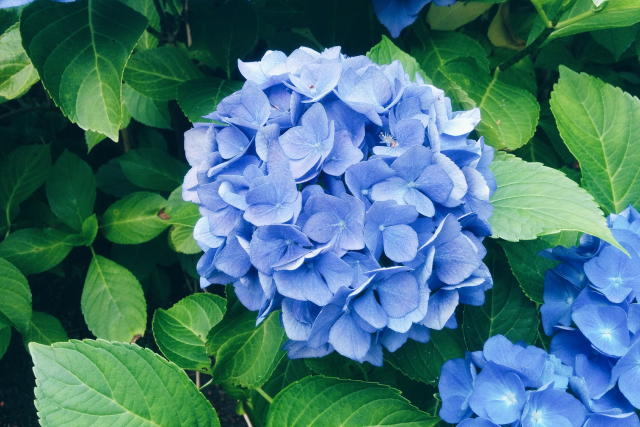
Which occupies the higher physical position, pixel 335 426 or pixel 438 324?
pixel 438 324

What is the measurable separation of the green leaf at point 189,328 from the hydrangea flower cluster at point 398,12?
2.01ft

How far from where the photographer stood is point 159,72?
1.31m

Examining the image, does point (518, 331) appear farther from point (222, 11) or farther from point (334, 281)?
point (222, 11)

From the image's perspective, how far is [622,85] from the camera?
5.15ft

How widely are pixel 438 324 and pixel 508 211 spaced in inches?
7.9

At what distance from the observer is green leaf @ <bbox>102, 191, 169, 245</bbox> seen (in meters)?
1.39

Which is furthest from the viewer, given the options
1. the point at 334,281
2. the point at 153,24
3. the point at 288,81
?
the point at 153,24

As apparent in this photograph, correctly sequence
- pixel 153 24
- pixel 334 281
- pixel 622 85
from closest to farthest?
pixel 334 281 → pixel 153 24 → pixel 622 85

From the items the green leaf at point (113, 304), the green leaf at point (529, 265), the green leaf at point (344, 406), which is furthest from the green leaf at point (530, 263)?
the green leaf at point (113, 304)

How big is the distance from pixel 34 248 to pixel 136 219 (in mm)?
225

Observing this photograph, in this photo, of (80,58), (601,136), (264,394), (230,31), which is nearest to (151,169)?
(230,31)

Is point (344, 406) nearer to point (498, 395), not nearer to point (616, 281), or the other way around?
point (498, 395)

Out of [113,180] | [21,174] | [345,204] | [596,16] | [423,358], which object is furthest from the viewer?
[113,180]

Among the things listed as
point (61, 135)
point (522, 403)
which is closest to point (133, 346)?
point (522, 403)
